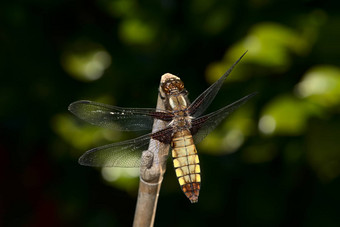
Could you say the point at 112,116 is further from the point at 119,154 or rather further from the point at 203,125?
the point at 203,125

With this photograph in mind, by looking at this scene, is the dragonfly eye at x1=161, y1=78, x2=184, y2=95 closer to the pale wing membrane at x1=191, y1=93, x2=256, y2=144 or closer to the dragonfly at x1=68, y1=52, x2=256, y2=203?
the dragonfly at x1=68, y1=52, x2=256, y2=203

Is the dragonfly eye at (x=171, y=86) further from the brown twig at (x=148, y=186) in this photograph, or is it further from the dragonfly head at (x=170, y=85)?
the brown twig at (x=148, y=186)

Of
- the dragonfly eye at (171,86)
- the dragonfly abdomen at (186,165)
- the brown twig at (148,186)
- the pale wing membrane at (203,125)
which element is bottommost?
the brown twig at (148,186)

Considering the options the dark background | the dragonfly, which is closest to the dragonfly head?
the dragonfly

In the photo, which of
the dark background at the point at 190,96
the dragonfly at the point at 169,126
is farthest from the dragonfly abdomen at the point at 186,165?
the dark background at the point at 190,96

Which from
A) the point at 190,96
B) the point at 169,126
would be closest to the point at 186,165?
the point at 169,126

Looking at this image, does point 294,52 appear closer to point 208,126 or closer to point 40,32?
point 208,126

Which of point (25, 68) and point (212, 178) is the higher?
point (25, 68)

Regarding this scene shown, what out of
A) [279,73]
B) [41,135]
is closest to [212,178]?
[279,73]
